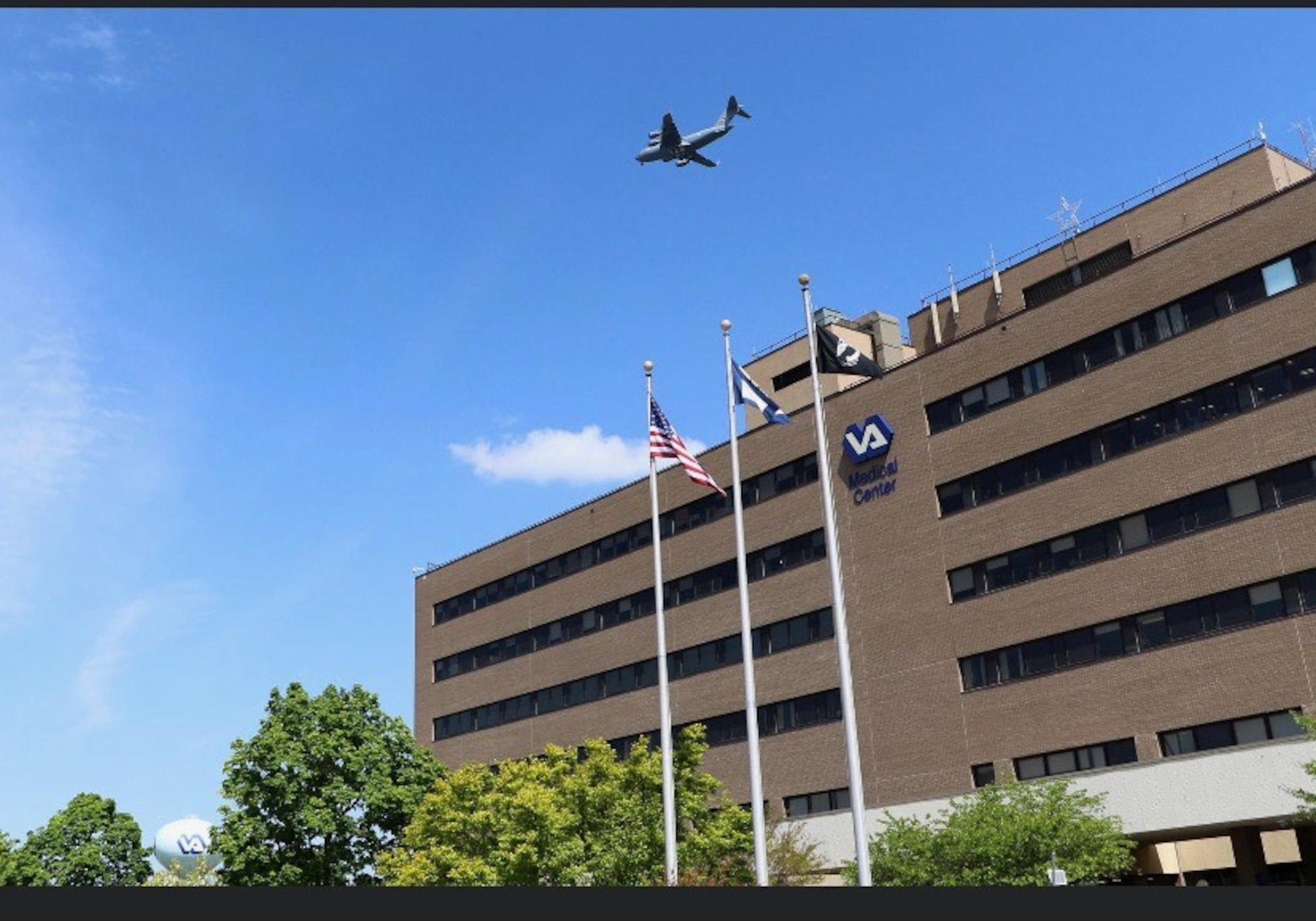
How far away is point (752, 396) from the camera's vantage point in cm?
3422

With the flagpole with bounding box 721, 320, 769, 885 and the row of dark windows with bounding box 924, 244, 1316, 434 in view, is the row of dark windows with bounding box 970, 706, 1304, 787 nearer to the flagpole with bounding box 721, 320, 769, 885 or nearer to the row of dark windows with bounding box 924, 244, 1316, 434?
the row of dark windows with bounding box 924, 244, 1316, 434

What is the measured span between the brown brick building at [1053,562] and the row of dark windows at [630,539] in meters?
0.23

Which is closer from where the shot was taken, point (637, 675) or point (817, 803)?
point (817, 803)

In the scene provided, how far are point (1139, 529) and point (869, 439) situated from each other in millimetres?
13318

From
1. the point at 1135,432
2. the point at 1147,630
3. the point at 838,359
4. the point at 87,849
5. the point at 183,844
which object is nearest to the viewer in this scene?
the point at 838,359

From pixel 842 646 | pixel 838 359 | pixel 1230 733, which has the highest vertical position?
pixel 838 359

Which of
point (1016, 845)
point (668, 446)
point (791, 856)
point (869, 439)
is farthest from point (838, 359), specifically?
point (791, 856)

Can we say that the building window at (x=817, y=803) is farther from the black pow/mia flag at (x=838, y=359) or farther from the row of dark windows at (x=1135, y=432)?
the black pow/mia flag at (x=838, y=359)

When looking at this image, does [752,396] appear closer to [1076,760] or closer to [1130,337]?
[1130,337]

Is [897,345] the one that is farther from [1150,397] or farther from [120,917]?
[120,917]

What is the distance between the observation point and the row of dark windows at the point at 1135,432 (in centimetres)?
4253

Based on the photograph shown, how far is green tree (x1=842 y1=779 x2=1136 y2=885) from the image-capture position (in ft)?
129

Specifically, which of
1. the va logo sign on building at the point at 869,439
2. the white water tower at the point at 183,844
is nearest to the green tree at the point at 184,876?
the white water tower at the point at 183,844

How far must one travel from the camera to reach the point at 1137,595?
4516 cm
